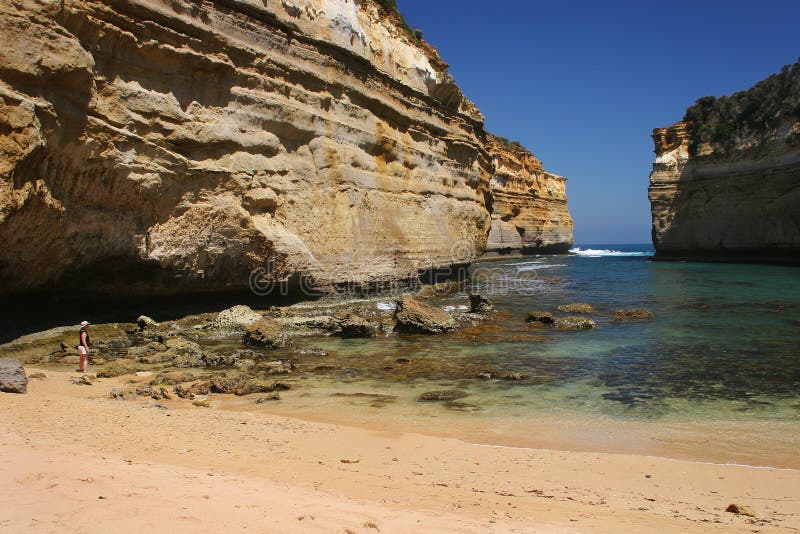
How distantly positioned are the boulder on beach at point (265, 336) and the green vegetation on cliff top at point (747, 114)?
43.1 meters

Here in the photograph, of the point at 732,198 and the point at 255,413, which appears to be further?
the point at 732,198

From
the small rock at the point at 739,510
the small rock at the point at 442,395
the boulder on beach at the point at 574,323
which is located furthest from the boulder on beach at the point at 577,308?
the small rock at the point at 739,510

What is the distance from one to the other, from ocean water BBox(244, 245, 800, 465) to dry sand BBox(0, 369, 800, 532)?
69 cm

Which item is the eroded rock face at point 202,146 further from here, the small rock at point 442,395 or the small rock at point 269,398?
the small rock at point 442,395

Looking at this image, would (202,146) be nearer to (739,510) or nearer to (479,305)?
(479,305)

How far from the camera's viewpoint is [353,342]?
12117 millimetres

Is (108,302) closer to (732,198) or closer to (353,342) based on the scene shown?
(353,342)

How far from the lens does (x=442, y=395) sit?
25.6 feet

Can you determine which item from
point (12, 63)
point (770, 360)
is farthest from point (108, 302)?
point (770, 360)

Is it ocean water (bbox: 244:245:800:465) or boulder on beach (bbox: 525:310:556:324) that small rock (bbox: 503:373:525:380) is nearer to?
ocean water (bbox: 244:245:800:465)

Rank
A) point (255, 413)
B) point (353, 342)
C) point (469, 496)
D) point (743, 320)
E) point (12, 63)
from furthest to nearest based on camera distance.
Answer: point (743, 320) < point (353, 342) < point (12, 63) < point (255, 413) < point (469, 496)

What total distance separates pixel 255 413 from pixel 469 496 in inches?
133

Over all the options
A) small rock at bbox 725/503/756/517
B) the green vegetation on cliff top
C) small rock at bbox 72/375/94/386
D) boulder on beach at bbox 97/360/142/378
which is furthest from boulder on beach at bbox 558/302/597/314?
the green vegetation on cliff top

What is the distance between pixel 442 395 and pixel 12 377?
559 centimetres
